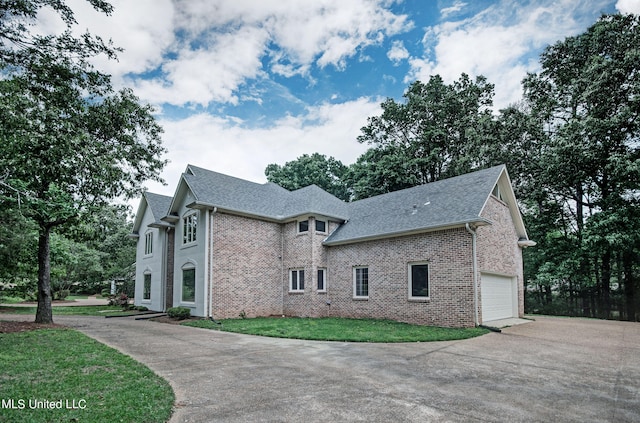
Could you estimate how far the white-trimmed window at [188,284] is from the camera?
16.7 m

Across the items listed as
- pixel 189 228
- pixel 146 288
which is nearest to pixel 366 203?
pixel 189 228

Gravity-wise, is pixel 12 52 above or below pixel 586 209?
above

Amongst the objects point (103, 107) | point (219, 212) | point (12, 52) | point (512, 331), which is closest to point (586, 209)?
point (512, 331)

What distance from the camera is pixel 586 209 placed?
22031 millimetres

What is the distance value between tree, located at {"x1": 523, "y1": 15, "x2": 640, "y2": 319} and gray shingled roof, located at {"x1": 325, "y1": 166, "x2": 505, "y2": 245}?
7.20m

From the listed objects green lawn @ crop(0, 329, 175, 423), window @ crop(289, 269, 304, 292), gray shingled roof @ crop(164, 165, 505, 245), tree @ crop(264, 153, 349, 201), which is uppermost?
tree @ crop(264, 153, 349, 201)

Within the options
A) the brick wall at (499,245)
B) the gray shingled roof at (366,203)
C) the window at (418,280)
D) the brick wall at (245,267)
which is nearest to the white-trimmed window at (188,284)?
the brick wall at (245,267)

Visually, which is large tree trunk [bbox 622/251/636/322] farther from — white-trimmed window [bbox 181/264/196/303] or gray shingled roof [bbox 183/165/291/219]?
white-trimmed window [bbox 181/264/196/303]

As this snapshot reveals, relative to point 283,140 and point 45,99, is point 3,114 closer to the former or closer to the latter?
point 45,99

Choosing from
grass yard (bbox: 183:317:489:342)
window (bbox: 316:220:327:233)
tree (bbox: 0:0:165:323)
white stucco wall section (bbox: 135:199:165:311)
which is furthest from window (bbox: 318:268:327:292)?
tree (bbox: 0:0:165:323)

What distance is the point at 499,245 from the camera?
15.1 m

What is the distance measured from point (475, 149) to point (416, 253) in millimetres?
13557

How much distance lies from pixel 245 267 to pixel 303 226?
3.44m

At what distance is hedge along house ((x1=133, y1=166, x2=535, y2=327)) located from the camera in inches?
523
